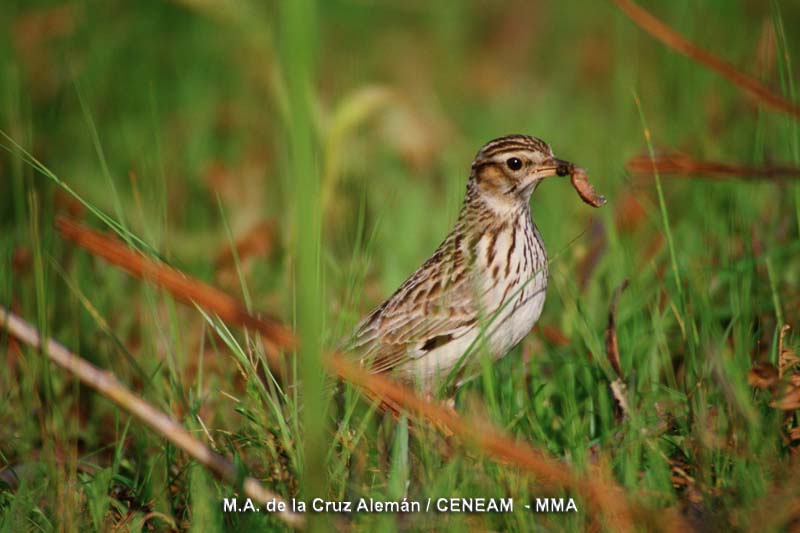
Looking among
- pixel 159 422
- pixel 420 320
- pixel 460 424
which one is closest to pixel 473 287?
pixel 420 320

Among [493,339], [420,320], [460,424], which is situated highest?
[420,320]

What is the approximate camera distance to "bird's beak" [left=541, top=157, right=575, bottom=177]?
4.54 metres

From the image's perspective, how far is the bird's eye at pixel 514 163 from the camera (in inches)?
186

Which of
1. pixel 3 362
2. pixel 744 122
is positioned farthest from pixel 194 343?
pixel 744 122

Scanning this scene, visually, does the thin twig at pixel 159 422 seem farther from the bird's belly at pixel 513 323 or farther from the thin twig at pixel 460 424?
the bird's belly at pixel 513 323

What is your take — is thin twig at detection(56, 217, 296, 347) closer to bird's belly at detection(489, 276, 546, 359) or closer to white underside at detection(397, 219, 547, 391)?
white underside at detection(397, 219, 547, 391)

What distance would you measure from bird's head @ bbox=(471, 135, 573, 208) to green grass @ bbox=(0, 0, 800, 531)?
38cm

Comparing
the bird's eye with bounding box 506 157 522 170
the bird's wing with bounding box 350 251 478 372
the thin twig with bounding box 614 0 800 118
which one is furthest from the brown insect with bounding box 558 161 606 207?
the thin twig with bounding box 614 0 800 118

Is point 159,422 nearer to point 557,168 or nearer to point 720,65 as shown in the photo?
point 720,65

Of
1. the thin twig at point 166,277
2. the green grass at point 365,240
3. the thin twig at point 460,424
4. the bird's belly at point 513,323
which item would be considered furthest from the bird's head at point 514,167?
the thin twig at point 166,277

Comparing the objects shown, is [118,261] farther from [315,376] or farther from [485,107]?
[485,107]

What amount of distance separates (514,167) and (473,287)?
0.65m

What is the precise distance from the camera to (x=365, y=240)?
568 centimetres

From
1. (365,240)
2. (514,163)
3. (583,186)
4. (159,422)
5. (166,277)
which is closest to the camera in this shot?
(166,277)
